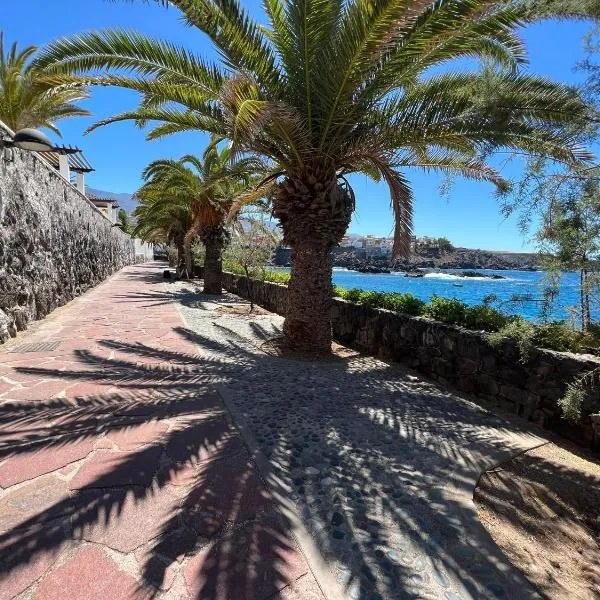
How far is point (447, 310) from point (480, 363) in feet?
3.67

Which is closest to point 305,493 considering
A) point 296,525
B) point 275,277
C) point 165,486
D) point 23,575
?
point 296,525

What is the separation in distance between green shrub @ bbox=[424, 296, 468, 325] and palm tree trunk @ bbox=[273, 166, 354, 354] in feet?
5.77

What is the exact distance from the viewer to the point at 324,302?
22.5ft

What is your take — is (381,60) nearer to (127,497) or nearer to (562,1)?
(562,1)

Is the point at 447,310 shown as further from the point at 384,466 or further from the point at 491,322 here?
the point at 384,466

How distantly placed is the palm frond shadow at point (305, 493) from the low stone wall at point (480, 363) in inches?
20.0

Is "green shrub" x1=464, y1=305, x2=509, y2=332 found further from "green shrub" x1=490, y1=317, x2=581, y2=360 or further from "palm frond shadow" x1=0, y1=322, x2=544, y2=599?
"palm frond shadow" x1=0, y1=322, x2=544, y2=599

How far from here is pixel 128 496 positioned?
259cm

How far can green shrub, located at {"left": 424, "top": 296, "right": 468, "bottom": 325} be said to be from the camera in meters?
5.69

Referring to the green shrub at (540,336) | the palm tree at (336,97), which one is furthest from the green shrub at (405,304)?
the green shrub at (540,336)

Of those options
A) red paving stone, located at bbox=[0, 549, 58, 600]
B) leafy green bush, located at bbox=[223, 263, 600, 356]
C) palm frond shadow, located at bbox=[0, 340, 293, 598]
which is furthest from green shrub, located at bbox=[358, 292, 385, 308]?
red paving stone, located at bbox=[0, 549, 58, 600]

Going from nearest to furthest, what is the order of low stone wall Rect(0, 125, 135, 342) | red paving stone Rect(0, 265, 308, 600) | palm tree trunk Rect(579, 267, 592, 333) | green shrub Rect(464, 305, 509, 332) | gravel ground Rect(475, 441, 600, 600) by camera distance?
red paving stone Rect(0, 265, 308, 600) → gravel ground Rect(475, 441, 600, 600) → palm tree trunk Rect(579, 267, 592, 333) → green shrub Rect(464, 305, 509, 332) → low stone wall Rect(0, 125, 135, 342)

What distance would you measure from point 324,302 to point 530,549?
15.8 ft

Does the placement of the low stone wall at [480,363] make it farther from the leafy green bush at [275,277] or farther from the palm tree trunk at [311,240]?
the leafy green bush at [275,277]
